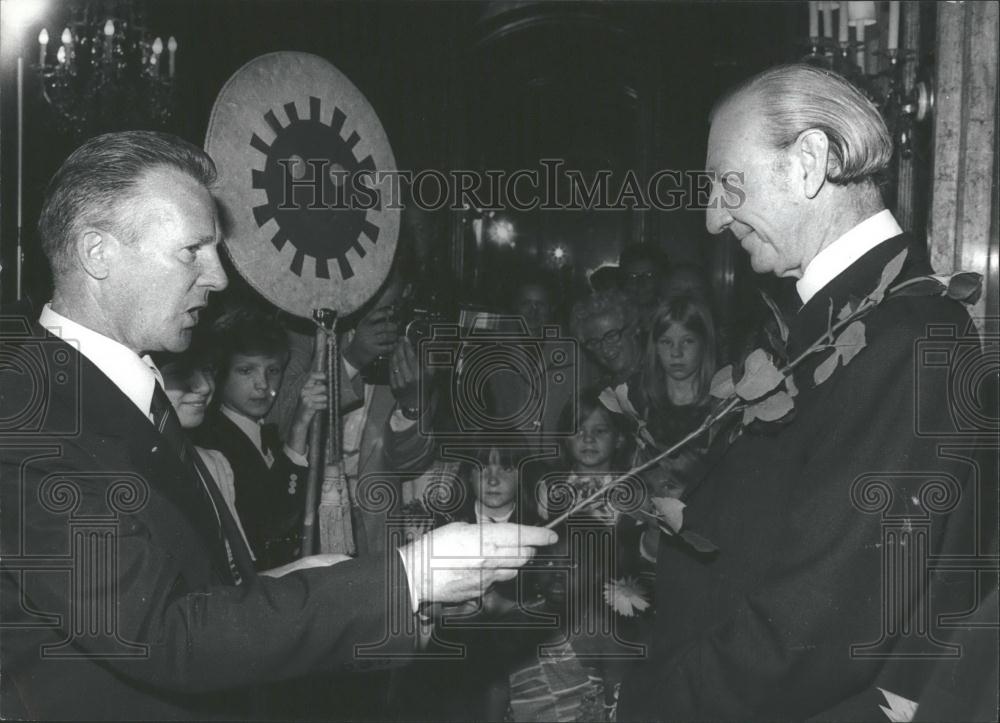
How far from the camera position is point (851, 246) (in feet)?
4.66

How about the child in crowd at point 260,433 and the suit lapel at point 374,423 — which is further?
the suit lapel at point 374,423

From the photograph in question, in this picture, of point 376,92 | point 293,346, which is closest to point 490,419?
point 293,346

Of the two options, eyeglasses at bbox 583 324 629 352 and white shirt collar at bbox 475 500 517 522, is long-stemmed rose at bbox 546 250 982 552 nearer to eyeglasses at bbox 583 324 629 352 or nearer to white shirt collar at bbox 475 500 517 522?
white shirt collar at bbox 475 500 517 522

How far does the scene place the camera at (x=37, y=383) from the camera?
1.25 m

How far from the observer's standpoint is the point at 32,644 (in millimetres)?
1242

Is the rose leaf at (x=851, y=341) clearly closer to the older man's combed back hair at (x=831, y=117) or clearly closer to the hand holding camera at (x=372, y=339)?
the older man's combed back hair at (x=831, y=117)

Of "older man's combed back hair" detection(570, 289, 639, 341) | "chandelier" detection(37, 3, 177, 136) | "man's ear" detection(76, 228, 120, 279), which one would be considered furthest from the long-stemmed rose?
"chandelier" detection(37, 3, 177, 136)

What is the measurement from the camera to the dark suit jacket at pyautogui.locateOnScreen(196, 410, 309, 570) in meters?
2.49

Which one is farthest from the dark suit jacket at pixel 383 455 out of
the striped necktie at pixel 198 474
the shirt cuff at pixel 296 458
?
the striped necktie at pixel 198 474

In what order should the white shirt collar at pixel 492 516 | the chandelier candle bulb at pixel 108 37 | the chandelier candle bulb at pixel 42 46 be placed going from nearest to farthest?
the white shirt collar at pixel 492 516, the chandelier candle bulb at pixel 42 46, the chandelier candle bulb at pixel 108 37

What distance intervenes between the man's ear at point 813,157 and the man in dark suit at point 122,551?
74 cm

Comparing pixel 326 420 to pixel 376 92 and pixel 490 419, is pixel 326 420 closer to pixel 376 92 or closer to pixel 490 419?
pixel 490 419

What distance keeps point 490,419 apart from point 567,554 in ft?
3.26

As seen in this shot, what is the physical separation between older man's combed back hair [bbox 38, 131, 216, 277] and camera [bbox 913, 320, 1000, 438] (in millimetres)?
1281
